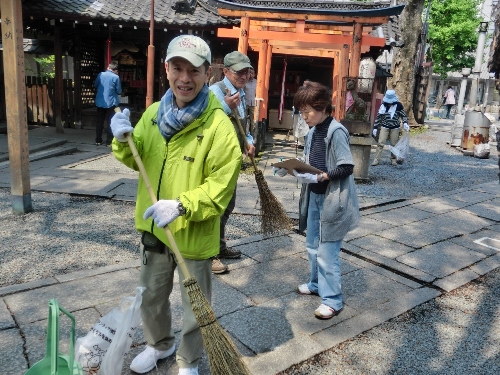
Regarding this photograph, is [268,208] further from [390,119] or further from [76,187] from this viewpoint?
[390,119]

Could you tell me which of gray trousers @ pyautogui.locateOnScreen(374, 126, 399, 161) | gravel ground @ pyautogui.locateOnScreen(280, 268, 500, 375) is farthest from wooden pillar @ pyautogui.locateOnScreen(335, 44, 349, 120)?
gravel ground @ pyautogui.locateOnScreen(280, 268, 500, 375)

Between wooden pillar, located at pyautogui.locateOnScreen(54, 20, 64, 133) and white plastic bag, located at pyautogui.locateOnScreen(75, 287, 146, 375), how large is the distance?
1026cm

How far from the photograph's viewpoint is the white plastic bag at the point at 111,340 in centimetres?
198

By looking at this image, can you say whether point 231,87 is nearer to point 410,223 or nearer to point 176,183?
point 176,183

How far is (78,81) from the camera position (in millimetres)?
12039

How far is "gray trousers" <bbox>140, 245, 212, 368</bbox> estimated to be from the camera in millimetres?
2266

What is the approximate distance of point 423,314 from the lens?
3393 mm

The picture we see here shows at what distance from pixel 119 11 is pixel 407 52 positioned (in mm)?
9755

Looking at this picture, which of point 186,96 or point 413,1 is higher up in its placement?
point 413,1

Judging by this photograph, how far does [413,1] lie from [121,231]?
1368 centimetres

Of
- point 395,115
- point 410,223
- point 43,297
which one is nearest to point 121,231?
point 43,297

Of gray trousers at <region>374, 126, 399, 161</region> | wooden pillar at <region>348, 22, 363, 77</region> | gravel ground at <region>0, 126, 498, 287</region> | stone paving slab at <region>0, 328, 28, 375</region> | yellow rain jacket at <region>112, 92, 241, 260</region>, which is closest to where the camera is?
yellow rain jacket at <region>112, 92, 241, 260</region>

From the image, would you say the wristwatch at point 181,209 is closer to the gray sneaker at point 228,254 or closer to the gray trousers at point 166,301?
the gray trousers at point 166,301

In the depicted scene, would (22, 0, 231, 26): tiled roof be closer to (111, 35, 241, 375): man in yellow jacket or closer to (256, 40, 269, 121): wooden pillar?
(256, 40, 269, 121): wooden pillar
